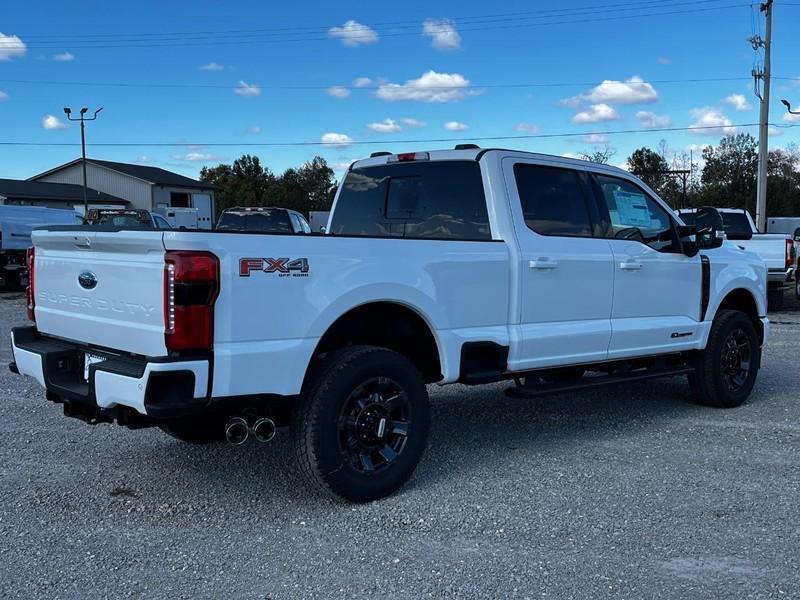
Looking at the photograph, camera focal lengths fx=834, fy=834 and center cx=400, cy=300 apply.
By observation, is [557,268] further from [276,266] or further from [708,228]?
[276,266]

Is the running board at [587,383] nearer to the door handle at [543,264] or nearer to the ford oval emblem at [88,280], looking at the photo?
the door handle at [543,264]

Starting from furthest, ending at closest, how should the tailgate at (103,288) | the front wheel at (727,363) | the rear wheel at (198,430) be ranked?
the front wheel at (727,363), the rear wheel at (198,430), the tailgate at (103,288)

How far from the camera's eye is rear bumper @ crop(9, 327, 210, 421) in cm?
396

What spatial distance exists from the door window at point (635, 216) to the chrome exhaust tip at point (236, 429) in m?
3.17

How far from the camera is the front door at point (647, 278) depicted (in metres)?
6.16

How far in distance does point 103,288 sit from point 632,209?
13.2 ft

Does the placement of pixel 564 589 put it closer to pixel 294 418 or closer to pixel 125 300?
pixel 294 418

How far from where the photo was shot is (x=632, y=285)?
6219 mm

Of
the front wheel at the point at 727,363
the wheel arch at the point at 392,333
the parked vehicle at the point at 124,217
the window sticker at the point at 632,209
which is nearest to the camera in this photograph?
the wheel arch at the point at 392,333

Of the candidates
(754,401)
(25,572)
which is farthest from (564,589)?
(754,401)

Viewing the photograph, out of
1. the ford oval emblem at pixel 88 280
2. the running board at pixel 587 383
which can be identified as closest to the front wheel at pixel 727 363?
the running board at pixel 587 383

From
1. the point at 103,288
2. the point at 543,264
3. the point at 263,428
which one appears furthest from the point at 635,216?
the point at 103,288

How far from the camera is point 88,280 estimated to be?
14.9 ft

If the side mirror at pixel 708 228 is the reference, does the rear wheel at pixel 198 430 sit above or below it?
below
